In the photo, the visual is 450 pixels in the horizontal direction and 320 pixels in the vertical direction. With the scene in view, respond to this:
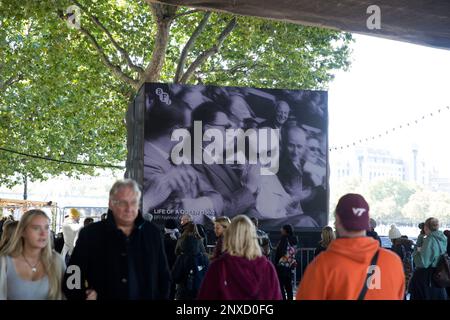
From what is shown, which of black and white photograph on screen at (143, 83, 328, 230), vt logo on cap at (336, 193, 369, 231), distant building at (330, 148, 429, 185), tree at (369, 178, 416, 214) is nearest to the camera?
vt logo on cap at (336, 193, 369, 231)

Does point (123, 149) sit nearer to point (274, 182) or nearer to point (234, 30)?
point (234, 30)

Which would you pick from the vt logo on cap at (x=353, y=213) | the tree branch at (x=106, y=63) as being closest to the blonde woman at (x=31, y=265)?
the vt logo on cap at (x=353, y=213)

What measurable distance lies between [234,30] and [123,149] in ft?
57.0

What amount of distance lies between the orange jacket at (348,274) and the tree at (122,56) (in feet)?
69.4

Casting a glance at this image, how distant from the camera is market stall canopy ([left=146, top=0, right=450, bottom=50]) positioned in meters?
5.91

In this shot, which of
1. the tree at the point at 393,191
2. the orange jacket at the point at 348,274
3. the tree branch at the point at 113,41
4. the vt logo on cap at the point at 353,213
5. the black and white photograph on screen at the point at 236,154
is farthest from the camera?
the tree at the point at 393,191

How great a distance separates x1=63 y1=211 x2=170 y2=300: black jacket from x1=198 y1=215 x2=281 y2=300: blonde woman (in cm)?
41

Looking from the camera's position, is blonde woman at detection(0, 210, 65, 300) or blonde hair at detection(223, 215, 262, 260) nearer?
blonde woman at detection(0, 210, 65, 300)

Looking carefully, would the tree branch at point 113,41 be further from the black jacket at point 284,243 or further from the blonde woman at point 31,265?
the blonde woman at point 31,265

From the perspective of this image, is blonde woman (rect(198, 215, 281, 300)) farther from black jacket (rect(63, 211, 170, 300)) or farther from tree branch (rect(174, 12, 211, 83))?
tree branch (rect(174, 12, 211, 83))

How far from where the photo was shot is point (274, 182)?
19.6m

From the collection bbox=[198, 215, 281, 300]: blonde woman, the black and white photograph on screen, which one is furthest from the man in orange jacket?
the black and white photograph on screen

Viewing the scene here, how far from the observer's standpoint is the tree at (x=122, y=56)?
28125 millimetres
